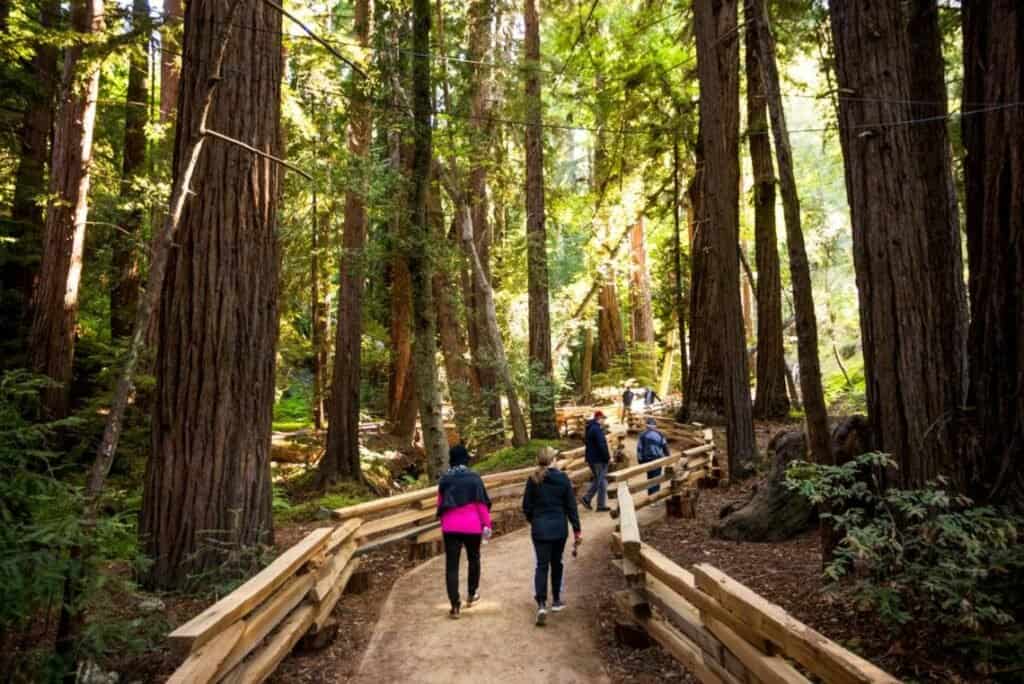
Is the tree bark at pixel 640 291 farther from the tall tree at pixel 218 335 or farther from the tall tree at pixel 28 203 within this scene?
the tall tree at pixel 218 335

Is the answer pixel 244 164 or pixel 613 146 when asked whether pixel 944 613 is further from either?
pixel 613 146

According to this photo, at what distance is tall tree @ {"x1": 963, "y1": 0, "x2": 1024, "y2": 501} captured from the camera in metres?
5.83

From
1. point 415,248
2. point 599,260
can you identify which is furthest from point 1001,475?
point 599,260

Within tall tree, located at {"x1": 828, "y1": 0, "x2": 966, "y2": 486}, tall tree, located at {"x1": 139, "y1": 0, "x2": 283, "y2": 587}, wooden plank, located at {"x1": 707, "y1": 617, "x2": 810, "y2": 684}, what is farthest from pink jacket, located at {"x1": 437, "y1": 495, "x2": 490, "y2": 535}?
tall tree, located at {"x1": 828, "y1": 0, "x2": 966, "y2": 486}

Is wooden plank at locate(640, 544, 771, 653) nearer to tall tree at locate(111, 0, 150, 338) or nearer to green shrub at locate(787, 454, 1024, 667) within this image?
green shrub at locate(787, 454, 1024, 667)

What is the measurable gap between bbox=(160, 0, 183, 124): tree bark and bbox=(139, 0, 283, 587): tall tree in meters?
7.32

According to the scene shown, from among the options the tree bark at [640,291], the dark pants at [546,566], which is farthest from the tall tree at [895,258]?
the tree bark at [640,291]

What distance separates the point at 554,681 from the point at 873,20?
7.35m

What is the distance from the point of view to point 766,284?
794 inches

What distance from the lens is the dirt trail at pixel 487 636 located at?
604 cm

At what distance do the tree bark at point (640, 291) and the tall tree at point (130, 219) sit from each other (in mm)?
20856

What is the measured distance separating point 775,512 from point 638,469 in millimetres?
2928

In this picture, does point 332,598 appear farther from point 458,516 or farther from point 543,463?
point 543,463

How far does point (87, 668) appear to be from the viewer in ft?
14.8
